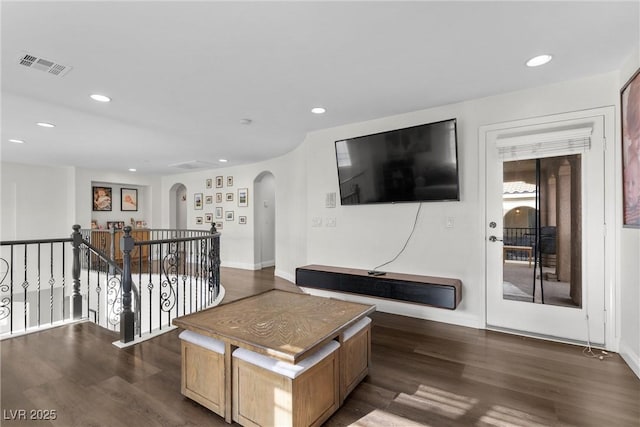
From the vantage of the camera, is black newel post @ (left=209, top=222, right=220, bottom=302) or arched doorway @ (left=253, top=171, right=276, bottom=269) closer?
black newel post @ (left=209, top=222, right=220, bottom=302)

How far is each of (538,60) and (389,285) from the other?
2.43 metres

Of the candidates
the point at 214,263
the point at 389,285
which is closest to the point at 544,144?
the point at 389,285

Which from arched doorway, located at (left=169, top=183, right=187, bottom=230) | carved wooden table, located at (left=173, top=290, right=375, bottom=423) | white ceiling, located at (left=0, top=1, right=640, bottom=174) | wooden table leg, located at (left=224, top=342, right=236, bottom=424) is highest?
white ceiling, located at (left=0, top=1, right=640, bottom=174)

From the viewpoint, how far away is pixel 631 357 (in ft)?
7.88

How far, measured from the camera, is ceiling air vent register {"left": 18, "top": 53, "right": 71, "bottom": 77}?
2.35 m

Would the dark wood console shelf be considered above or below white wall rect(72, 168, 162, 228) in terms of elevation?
below

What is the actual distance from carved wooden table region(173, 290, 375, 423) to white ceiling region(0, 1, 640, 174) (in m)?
1.92

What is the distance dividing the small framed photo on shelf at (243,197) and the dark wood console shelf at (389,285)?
12.0 ft

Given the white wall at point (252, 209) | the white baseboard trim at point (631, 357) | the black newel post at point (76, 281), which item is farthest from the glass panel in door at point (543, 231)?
the black newel post at point (76, 281)

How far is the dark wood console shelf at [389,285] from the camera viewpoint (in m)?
3.08

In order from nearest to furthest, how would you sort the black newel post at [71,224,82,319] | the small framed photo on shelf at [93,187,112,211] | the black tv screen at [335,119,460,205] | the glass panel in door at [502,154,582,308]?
the glass panel in door at [502,154,582,308] → the black tv screen at [335,119,460,205] → the black newel post at [71,224,82,319] → the small framed photo on shelf at [93,187,112,211]

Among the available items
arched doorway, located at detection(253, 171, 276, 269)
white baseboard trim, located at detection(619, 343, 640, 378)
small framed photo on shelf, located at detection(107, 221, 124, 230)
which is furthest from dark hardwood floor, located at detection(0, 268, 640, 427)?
small framed photo on shelf, located at detection(107, 221, 124, 230)

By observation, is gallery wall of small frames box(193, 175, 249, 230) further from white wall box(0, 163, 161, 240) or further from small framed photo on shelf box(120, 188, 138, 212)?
white wall box(0, 163, 161, 240)

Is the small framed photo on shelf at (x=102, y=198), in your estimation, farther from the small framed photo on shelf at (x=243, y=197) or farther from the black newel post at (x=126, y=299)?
the black newel post at (x=126, y=299)
